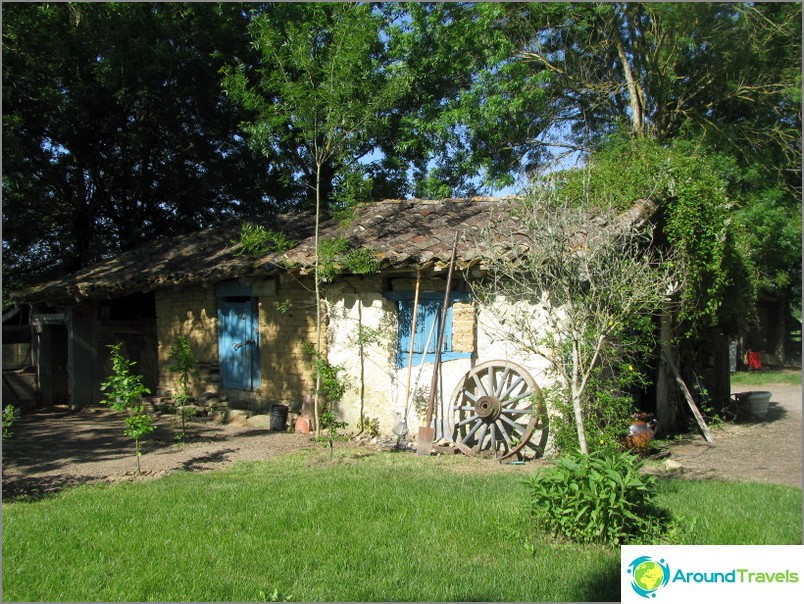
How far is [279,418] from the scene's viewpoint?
10.7 meters

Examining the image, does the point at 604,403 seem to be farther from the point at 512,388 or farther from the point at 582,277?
the point at 582,277

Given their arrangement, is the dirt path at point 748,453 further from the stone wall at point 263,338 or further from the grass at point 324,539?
the stone wall at point 263,338

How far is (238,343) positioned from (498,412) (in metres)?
5.21

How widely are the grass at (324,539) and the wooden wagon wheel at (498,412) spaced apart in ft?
4.70

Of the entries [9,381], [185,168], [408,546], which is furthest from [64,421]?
[408,546]

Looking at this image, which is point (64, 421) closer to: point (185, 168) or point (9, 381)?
point (9, 381)

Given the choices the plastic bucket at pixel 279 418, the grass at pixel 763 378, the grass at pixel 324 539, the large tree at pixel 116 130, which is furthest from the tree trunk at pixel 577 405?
the grass at pixel 763 378

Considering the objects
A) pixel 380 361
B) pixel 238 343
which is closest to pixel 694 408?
pixel 380 361

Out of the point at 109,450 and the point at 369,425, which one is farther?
the point at 369,425

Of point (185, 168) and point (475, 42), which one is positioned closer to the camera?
point (475, 42)

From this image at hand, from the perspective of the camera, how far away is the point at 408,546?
4957 millimetres

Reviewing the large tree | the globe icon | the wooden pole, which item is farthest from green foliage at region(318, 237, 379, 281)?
the large tree

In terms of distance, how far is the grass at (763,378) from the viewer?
1973cm

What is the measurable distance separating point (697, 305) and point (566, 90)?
10.2 metres
